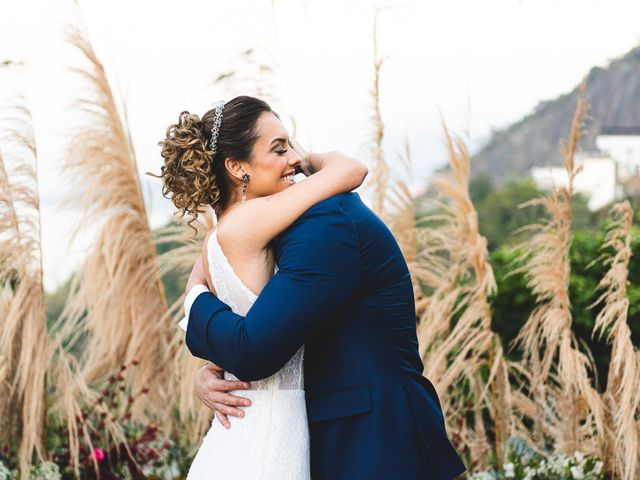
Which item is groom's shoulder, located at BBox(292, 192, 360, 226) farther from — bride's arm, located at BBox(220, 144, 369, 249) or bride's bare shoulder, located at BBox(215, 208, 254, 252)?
bride's bare shoulder, located at BBox(215, 208, 254, 252)

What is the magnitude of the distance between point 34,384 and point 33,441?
264 mm

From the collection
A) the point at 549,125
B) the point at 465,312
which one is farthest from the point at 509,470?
the point at 549,125

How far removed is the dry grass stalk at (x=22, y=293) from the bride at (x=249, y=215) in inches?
73.2

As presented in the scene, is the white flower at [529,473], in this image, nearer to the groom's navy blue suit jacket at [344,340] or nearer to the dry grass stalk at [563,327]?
the dry grass stalk at [563,327]

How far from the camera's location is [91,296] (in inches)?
166

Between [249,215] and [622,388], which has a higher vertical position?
[249,215]

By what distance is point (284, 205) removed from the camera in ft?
6.66

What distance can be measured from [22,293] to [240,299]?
2.21 metres

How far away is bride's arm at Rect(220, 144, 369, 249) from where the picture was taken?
202 centimetres

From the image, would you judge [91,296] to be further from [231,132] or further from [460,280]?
[231,132]

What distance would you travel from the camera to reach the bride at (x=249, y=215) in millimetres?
2057

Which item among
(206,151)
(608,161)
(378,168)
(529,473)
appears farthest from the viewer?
(608,161)

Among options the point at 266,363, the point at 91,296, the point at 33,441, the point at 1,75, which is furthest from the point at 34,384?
the point at 266,363

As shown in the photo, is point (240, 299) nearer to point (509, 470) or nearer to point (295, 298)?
point (295, 298)
